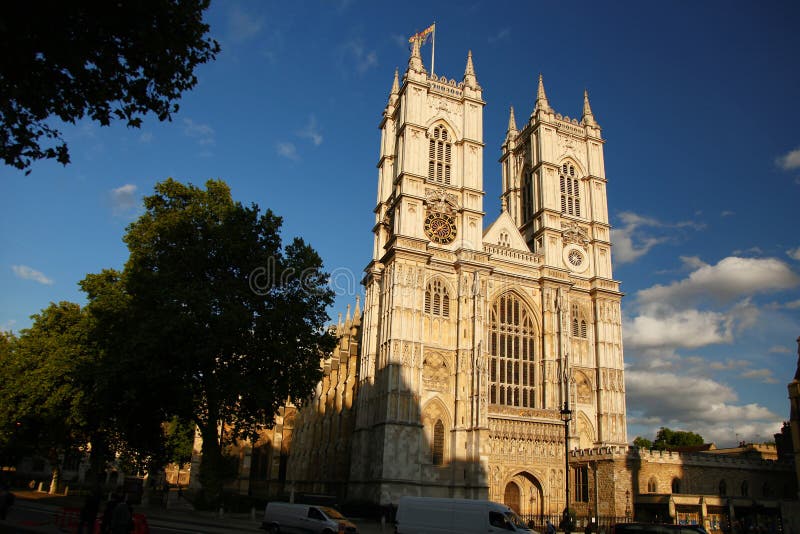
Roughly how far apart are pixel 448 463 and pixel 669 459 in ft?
42.4

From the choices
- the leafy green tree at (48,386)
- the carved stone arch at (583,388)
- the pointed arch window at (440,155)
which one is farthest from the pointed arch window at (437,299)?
the leafy green tree at (48,386)

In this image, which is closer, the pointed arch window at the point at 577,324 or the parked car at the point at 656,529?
the parked car at the point at 656,529

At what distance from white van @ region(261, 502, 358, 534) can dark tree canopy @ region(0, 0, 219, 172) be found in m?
14.2

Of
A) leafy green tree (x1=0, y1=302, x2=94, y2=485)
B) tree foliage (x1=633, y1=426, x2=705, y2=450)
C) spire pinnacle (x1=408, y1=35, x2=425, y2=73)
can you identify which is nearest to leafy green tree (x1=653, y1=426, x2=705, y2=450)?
tree foliage (x1=633, y1=426, x2=705, y2=450)

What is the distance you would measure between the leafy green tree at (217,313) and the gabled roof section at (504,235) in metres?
18.1

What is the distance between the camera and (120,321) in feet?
94.0

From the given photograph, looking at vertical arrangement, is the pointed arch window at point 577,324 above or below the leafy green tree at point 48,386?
above

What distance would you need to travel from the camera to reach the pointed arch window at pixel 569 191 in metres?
47.9

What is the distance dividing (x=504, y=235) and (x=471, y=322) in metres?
8.96

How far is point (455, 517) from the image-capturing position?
19.3 metres

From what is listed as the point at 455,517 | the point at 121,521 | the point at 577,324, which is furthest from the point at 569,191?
the point at 121,521

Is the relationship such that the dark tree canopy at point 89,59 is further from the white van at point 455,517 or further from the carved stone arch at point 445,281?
the carved stone arch at point 445,281

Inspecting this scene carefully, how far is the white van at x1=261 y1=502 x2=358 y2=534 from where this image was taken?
802 inches

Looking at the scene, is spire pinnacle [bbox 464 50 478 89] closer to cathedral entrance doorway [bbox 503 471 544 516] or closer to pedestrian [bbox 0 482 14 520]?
cathedral entrance doorway [bbox 503 471 544 516]
